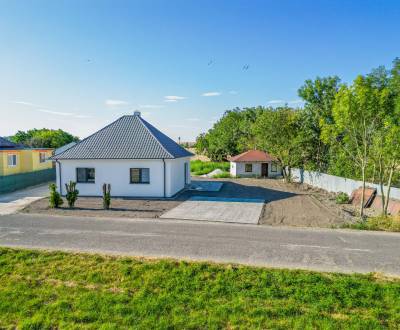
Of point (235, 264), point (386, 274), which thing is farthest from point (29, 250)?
point (386, 274)

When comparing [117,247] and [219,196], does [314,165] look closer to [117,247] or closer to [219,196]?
[219,196]

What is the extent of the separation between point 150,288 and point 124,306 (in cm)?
97

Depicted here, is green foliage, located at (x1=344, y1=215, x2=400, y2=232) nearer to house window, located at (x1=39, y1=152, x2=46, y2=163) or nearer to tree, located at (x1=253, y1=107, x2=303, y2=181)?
tree, located at (x1=253, y1=107, x2=303, y2=181)

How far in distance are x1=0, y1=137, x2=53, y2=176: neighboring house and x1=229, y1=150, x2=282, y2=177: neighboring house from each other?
2233 centimetres

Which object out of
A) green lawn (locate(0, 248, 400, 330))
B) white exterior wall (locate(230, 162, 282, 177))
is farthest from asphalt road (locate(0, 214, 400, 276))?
white exterior wall (locate(230, 162, 282, 177))

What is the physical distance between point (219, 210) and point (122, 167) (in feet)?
26.3

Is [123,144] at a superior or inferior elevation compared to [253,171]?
superior

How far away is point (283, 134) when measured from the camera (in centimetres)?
3256

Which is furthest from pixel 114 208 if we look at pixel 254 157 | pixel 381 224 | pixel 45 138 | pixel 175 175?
pixel 45 138

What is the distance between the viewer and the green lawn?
5914 millimetres

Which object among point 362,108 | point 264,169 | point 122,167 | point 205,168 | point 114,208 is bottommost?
point 114,208

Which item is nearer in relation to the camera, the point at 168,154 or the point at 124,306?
the point at 124,306

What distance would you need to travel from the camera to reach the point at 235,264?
8.90 meters

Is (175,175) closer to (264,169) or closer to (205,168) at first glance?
(264,169)
